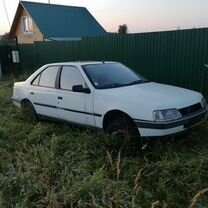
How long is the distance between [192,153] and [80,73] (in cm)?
244

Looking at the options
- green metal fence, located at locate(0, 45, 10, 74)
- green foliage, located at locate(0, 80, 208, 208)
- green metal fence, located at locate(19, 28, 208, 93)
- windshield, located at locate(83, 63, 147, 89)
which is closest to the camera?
green foliage, located at locate(0, 80, 208, 208)

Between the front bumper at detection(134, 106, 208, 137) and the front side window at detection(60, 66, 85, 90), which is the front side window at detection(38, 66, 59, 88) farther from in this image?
the front bumper at detection(134, 106, 208, 137)

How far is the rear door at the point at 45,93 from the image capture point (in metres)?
6.21

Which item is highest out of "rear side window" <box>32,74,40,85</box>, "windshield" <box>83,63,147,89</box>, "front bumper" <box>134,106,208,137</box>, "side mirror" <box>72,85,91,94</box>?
"windshield" <box>83,63,147,89</box>

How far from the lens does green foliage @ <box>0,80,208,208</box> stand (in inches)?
130

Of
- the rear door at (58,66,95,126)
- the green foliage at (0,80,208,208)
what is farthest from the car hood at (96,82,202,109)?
the green foliage at (0,80,208,208)

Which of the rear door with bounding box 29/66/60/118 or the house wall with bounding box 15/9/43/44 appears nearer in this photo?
the rear door with bounding box 29/66/60/118

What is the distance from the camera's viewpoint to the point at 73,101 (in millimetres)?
5652

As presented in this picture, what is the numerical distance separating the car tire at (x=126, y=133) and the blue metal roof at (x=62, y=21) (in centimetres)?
2071

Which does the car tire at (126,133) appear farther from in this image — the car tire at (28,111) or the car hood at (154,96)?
the car tire at (28,111)

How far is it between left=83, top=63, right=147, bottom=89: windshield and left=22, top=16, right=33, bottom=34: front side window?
74.2 ft

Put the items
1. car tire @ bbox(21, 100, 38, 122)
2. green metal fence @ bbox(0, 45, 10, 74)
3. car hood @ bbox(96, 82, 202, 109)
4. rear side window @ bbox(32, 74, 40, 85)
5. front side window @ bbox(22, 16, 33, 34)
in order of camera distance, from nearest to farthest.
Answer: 1. car hood @ bbox(96, 82, 202, 109)
2. rear side window @ bbox(32, 74, 40, 85)
3. car tire @ bbox(21, 100, 38, 122)
4. green metal fence @ bbox(0, 45, 10, 74)
5. front side window @ bbox(22, 16, 33, 34)

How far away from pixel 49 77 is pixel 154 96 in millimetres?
2561

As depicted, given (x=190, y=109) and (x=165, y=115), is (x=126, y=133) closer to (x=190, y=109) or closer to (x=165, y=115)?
(x=165, y=115)
